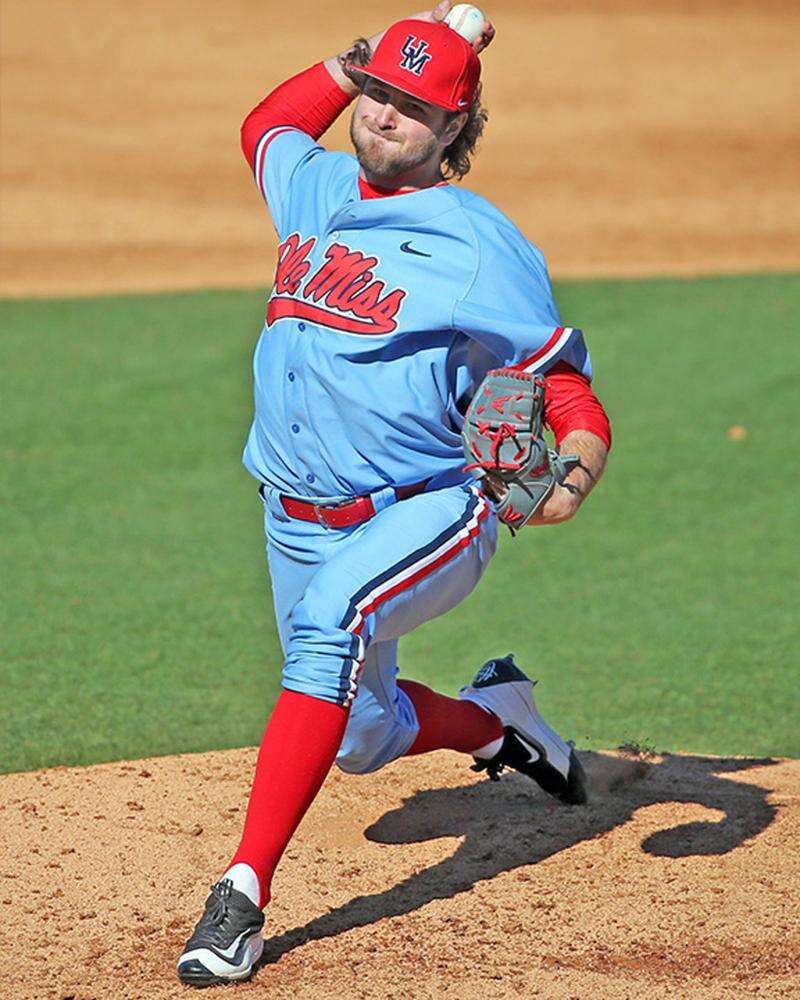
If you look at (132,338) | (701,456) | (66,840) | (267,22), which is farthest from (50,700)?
(267,22)

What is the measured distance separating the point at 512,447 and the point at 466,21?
3.95 feet

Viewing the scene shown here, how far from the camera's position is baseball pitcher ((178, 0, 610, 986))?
11.8ft

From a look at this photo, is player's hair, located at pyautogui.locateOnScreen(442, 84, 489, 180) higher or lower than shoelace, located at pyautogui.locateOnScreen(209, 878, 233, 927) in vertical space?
higher

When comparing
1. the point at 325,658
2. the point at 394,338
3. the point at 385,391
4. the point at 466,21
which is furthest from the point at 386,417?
the point at 466,21

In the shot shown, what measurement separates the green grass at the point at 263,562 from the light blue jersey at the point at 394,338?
5.92 feet

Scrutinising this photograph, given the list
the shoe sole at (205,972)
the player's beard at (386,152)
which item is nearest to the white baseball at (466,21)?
the player's beard at (386,152)

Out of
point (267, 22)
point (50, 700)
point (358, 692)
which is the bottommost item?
point (50, 700)

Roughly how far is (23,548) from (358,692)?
3.73m

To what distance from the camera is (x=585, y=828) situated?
456 cm

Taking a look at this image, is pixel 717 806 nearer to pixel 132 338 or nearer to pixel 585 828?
pixel 585 828

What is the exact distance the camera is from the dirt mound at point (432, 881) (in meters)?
3.57

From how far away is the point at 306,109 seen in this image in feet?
14.9

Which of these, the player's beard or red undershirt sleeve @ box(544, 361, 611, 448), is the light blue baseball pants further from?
the player's beard

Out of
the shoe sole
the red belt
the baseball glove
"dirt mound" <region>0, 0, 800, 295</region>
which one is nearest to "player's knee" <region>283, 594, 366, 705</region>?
the red belt
